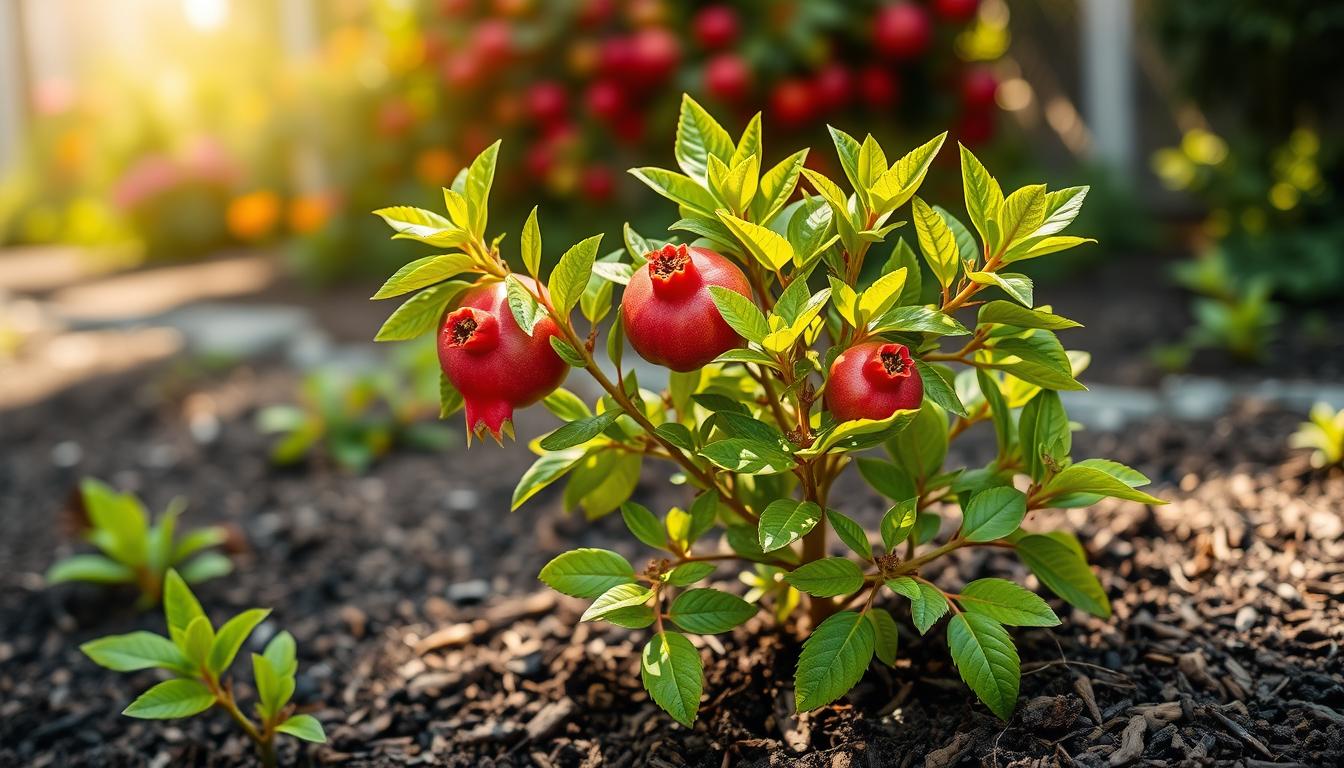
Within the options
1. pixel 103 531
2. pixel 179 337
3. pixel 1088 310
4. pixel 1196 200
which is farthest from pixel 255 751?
pixel 1196 200

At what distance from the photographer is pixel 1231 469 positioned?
6.93 feet

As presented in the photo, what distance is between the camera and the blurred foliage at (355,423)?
109 inches

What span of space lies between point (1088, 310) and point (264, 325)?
319 centimetres

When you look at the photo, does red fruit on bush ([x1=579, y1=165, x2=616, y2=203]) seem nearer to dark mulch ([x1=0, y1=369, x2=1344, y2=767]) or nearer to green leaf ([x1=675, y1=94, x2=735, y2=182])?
dark mulch ([x1=0, y1=369, x2=1344, y2=767])

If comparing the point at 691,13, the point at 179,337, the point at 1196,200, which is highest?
the point at 691,13

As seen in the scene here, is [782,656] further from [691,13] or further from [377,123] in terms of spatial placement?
[377,123]

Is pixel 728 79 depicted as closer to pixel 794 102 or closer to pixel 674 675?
pixel 794 102

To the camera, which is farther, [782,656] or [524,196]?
[524,196]

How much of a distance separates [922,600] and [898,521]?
10cm

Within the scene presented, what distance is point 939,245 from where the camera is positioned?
1.16 metres

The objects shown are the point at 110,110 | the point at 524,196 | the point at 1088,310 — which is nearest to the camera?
the point at 1088,310

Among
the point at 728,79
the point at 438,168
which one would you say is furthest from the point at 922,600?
the point at 438,168

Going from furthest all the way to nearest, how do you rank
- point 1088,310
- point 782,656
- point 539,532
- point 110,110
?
point 110,110
point 1088,310
point 539,532
point 782,656

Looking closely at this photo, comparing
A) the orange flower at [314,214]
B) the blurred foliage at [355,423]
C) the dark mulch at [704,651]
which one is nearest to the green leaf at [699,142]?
the dark mulch at [704,651]
